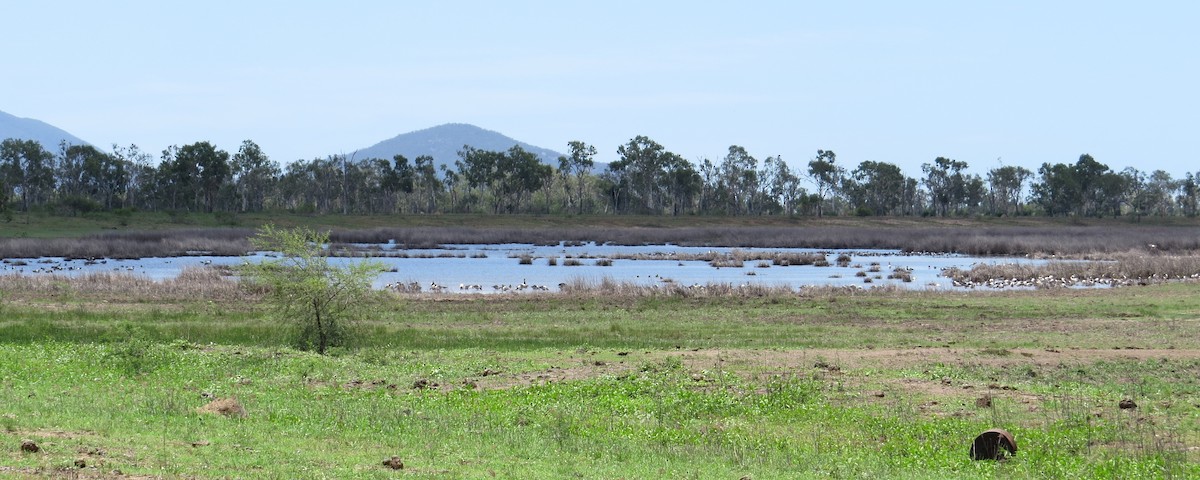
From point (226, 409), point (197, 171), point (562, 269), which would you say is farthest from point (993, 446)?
point (197, 171)

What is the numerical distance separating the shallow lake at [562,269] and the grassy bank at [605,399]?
736 inches

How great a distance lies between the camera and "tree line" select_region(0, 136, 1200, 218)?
5551 inches

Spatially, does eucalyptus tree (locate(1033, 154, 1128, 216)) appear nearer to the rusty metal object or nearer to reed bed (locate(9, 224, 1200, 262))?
reed bed (locate(9, 224, 1200, 262))

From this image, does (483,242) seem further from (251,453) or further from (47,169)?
(251,453)

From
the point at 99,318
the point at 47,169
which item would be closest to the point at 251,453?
the point at 99,318

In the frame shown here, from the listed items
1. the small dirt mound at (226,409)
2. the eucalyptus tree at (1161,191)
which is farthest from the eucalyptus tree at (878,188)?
the small dirt mound at (226,409)

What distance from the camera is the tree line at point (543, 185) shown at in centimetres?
14100

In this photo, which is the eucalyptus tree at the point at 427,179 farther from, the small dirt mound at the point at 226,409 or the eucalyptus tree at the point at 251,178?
the small dirt mound at the point at 226,409

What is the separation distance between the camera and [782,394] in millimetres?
16344

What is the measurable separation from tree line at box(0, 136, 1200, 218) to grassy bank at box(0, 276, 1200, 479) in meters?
118

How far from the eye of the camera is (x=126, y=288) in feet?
132

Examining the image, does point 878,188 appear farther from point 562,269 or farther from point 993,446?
point 993,446

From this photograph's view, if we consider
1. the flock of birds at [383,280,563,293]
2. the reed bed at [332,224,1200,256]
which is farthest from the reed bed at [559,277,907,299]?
the reed bed at [332,224,1200,256]

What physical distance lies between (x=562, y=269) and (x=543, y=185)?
102m
